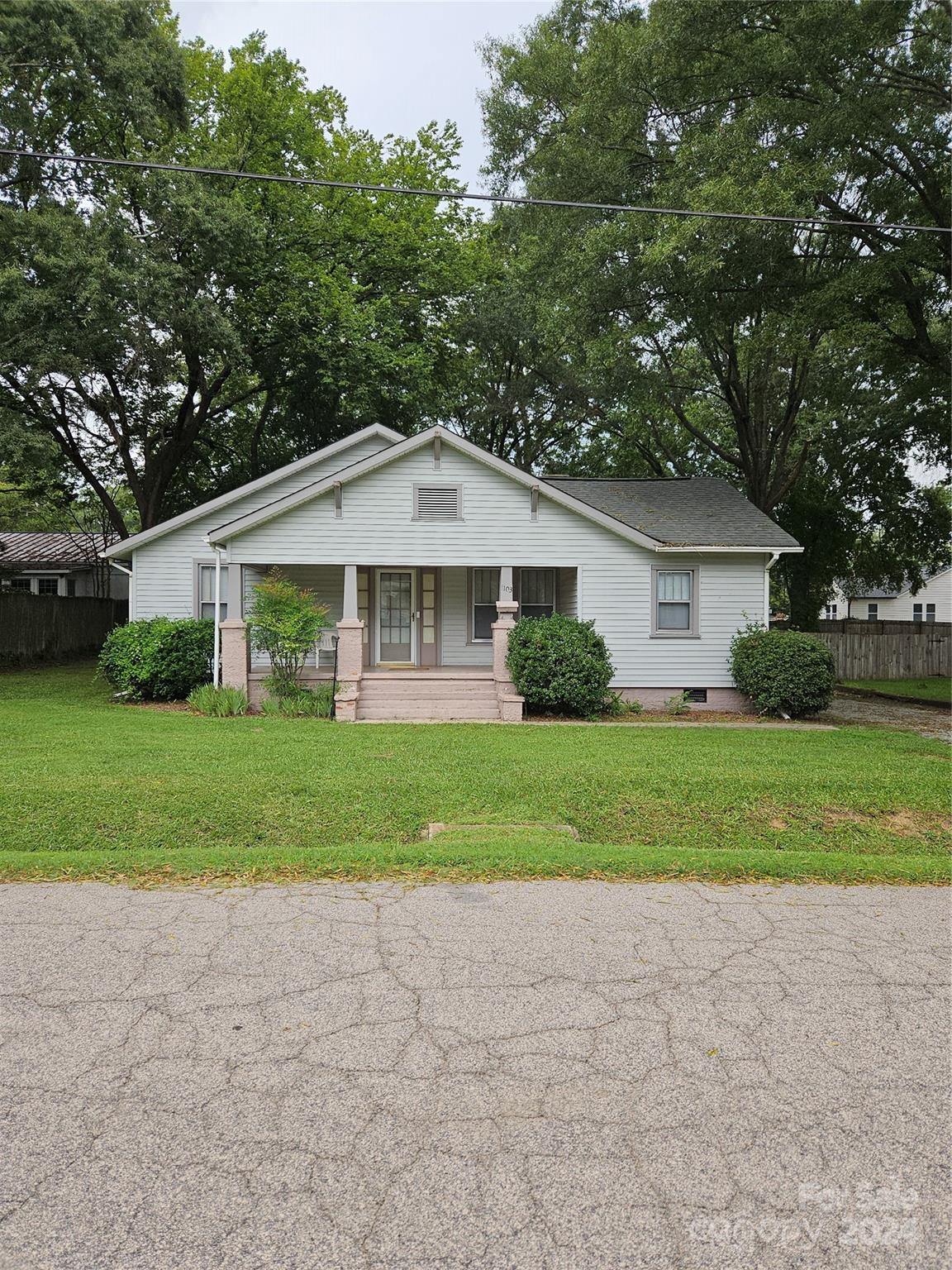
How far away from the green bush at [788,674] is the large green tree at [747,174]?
5.19 meters

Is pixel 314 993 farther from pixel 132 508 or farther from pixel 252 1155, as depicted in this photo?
pixel 132 508

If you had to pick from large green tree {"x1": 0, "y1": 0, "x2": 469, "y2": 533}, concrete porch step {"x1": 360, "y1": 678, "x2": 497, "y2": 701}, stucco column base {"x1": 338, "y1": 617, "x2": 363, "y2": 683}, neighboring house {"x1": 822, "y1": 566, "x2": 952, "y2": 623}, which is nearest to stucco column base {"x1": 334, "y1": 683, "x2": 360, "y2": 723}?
concrete porch step {"x1": 360, "y1": 678, "x2": 497, "y2": 701}

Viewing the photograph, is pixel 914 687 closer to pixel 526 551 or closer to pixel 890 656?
pixel 890 656

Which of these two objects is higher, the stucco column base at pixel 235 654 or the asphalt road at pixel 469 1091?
the stucco column base at pixel 235 654

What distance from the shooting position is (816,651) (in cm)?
1407

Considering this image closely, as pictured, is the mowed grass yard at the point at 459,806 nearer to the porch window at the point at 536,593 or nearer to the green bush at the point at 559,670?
the green bush at the point at 559,670

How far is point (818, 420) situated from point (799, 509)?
2.70 m

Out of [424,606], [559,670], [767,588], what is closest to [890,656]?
[767,588]

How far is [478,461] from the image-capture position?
1504 centimetres

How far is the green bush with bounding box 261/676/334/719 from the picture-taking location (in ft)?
44.2

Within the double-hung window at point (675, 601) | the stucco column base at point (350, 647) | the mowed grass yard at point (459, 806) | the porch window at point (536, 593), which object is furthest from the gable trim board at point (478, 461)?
the mowed grass yard at point (459, 806)

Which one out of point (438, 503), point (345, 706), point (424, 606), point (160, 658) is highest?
point (438, 503)

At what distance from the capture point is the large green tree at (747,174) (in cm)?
1220

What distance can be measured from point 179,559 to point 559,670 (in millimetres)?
8828
